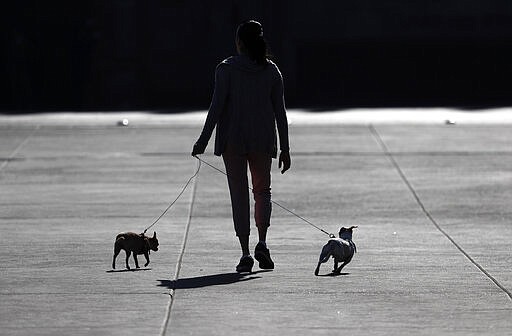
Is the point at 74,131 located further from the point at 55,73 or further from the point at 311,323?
the point at 311,323

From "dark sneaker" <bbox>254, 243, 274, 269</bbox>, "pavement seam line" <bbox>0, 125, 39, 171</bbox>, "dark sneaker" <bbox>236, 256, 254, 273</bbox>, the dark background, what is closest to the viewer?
"dark sneaker" <bbox>236, 256, 254, 273</bbox>

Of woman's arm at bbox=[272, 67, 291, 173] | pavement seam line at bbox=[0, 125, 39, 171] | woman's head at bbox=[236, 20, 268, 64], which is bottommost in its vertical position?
pavement seam line at bbox=[0, 125, 39, 171]

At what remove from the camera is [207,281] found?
1001 centimetres

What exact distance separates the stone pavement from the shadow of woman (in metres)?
0.02

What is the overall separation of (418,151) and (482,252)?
8.82 m

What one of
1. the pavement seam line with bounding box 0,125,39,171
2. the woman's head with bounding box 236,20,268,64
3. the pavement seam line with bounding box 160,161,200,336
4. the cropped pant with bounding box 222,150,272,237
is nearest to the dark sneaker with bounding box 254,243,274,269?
the cropped pant with bounding box 222,150,272,237

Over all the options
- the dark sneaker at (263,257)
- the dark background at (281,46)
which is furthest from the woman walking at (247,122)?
the dark background at (281,46)

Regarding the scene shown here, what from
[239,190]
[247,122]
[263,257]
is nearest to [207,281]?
[263,257]

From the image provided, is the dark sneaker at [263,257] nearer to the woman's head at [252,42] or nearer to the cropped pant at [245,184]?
the cropped pant at [245,184]

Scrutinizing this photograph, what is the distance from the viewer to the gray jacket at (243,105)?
10266 millimetres

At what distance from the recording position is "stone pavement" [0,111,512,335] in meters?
8.63

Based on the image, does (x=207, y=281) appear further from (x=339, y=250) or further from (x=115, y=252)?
(x=339, y=250)

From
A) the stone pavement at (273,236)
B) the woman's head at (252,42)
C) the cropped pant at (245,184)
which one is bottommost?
the stone pavement at (273,236)

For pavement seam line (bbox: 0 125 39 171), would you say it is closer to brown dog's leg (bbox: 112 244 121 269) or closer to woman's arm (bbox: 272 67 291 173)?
brown dog's leg (bbox: 112 244 121 269)
